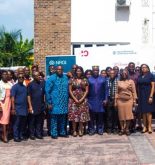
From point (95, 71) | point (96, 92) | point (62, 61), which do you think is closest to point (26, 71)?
point (95, 71)

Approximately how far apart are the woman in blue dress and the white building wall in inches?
200

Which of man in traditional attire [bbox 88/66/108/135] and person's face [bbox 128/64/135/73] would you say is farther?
person's face [bbox 128/64/135/73]

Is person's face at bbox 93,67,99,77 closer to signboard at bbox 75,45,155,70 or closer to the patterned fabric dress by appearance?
the patterned fabric dress

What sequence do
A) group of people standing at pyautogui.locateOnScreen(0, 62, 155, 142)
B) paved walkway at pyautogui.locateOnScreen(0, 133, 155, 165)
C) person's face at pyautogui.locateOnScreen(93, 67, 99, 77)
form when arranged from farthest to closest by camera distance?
1. person's face at pyautogui.locateOnScreen(93, 67, 99, 77)
2. group of people standing at pyautogui.locateOnScreen(0, 62, 155, 142)
3. paved walkway at pyautogui.locateOnScreen(0, 133, 155, 165)

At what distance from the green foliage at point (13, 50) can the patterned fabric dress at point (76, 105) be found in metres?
23.6

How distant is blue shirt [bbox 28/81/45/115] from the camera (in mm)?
13297

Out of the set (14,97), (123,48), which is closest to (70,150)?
(14,97)

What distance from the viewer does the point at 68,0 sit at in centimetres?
1877

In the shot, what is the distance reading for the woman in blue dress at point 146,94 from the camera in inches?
541

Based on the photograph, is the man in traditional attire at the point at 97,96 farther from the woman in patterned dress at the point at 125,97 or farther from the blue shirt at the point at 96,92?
the woman in patterned dress at the point at 125,97

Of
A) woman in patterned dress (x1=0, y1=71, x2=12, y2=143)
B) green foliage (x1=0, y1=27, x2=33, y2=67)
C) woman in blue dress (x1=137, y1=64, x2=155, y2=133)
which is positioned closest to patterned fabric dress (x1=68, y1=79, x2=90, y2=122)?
woman in blue dress (x1=137, y1=64, x2=155, y2=133)

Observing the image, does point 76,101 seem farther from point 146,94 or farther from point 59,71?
point 146,94

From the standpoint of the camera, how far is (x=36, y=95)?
525 inches

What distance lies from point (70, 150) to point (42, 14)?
8.08 m
